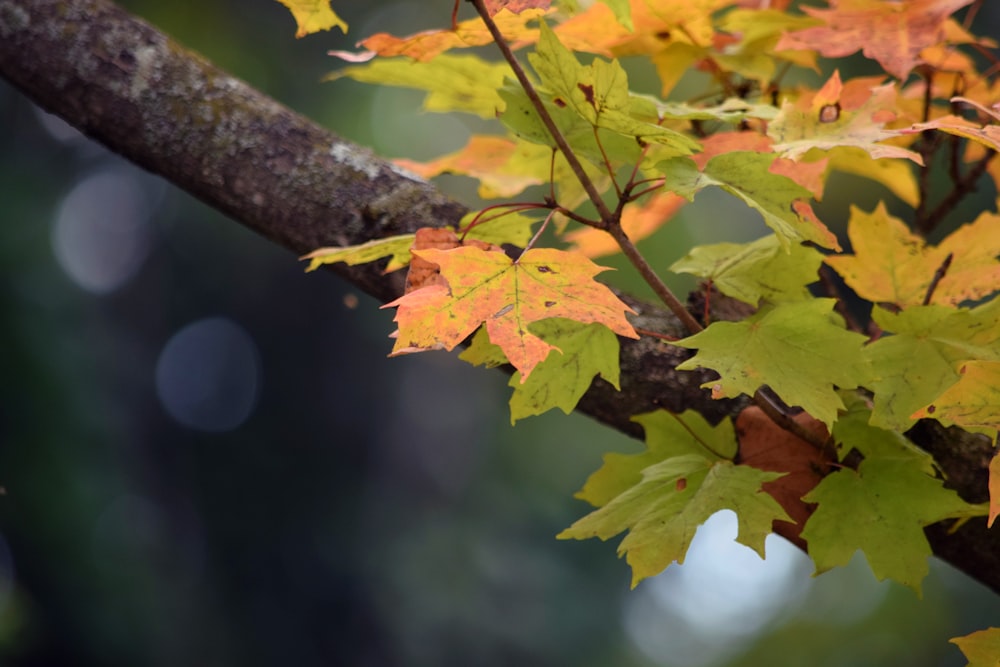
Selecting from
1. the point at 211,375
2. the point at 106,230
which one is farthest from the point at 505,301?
the point at 211,375

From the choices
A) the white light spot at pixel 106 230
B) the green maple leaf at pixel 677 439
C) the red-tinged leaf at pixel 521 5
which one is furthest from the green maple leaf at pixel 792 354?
the white light spot at pixel 106 230

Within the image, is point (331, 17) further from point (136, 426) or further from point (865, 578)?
point (865, 578)

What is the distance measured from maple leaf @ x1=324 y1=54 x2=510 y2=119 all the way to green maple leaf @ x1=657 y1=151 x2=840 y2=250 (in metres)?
0.22

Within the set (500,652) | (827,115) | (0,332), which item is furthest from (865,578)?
(827,115)

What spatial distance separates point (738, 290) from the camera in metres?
0.66

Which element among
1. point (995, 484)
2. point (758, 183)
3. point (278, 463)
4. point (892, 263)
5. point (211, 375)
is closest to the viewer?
point (995, 484)

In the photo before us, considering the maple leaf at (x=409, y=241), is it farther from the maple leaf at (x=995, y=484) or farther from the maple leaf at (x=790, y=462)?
the maple leaf at (x=995, y=484)

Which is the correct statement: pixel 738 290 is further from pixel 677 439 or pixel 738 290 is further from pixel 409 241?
pixel 409 241

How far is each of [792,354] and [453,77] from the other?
38 centimetres

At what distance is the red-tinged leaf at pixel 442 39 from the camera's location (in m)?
0.62

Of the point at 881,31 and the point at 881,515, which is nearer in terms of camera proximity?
the point at 881,515

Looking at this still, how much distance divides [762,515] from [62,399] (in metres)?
5.61

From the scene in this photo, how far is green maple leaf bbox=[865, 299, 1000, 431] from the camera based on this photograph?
1.93 feet

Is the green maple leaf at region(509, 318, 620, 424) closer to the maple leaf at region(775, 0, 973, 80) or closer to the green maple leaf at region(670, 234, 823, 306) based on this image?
the green maple leaf at region(670, 234, 823, 306)
